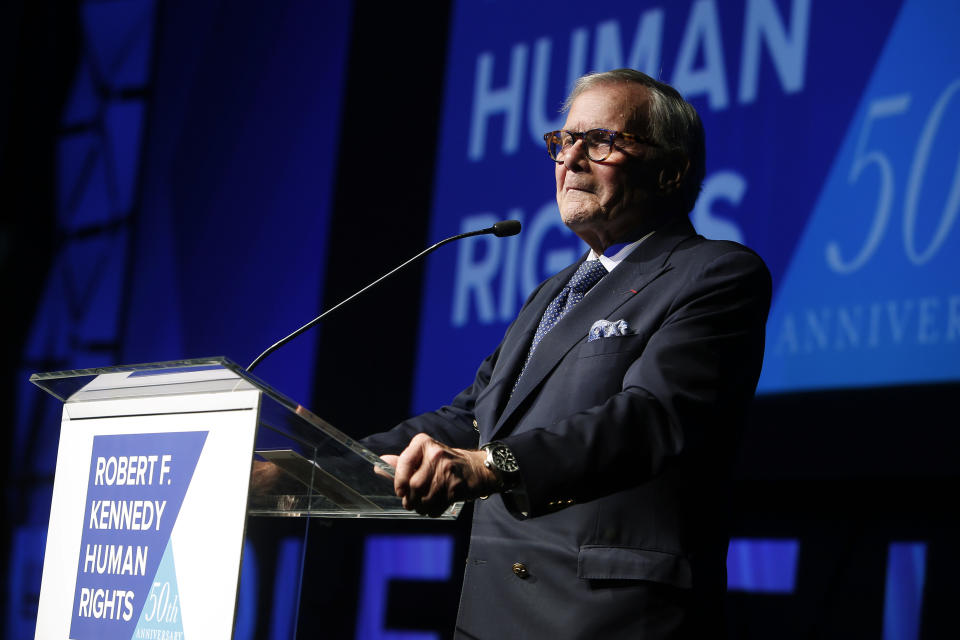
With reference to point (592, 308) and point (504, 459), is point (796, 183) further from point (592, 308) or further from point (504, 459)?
point (504, 459)

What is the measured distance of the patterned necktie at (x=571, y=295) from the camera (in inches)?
77.0

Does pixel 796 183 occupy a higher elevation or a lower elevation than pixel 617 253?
higher

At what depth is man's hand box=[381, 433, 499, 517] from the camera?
1.34 meters

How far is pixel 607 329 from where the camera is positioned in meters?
1.74

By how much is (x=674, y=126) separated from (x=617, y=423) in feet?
2.57

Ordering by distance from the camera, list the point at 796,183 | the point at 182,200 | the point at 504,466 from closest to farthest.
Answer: the point at 504,466 → the point at 796,183 → the point at 182,200

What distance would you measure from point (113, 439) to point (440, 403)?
6.72 ft

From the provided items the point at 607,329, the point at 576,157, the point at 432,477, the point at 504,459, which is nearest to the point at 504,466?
the point at 504,459

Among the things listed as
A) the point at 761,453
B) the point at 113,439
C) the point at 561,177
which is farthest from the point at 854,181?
the point at 113,439

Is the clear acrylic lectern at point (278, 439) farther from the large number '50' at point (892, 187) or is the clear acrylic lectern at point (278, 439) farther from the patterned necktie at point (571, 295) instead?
the large number '50' at point (892, 187)

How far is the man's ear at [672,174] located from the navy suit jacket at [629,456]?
18 cm

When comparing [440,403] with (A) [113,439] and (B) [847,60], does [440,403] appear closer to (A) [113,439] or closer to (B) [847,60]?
(B) [847,60]

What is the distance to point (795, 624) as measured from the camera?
8.71ft

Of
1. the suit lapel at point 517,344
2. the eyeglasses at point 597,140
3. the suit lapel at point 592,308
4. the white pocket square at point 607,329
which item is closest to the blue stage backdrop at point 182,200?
the suit lapel at point 517,344
